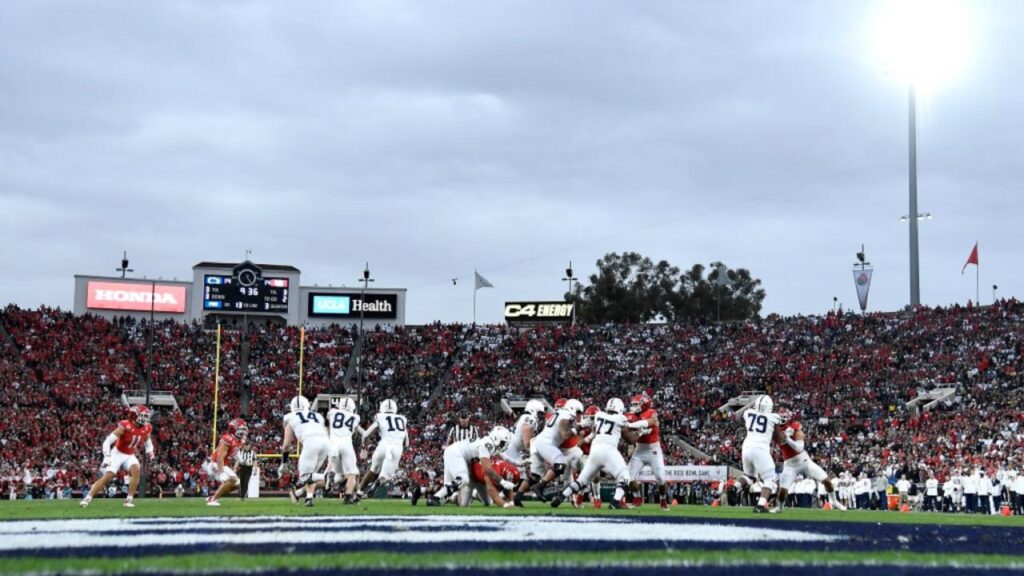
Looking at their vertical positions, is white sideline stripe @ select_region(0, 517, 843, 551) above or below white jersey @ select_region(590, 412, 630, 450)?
below

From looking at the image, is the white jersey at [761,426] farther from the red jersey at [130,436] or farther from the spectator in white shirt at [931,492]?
the spectator in white shirt at [931,492]

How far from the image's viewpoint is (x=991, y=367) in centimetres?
4691

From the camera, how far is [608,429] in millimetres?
20641

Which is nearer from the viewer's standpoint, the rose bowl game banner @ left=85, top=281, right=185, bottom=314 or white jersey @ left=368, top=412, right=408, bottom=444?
white jersey @ left=368, top=412, right=408, bottom=444

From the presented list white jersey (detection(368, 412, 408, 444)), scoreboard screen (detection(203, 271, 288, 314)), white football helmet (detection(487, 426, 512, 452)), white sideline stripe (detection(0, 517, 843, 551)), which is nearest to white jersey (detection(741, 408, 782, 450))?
white football helmet (detection(487, 426, 512, 452))

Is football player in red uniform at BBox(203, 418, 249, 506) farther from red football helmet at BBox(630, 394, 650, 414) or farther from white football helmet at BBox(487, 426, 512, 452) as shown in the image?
red football helmet at BBox(630, 394, 650, 414)

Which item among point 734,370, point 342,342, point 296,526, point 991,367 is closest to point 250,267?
point 342,342

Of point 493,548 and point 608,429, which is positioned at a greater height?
point 608,429

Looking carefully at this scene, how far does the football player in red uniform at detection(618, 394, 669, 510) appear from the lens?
21688 mm

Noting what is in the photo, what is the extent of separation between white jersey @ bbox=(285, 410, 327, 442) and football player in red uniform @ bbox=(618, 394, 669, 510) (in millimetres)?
6269

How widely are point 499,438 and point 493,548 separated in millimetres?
11734

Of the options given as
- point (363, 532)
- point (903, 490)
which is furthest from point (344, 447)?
point (903, 490)

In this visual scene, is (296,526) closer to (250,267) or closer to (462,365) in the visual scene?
(462,365)

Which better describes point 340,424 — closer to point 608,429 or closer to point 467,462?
point 467,462
